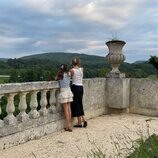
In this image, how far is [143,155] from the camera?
385 cm

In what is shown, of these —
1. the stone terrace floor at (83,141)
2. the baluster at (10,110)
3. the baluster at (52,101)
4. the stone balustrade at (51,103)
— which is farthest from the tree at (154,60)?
the baluster at (10,110)

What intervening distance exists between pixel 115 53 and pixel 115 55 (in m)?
0.09

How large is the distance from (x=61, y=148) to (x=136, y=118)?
410cm

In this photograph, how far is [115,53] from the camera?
10.4 meters

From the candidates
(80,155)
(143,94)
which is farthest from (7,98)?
(143,94)

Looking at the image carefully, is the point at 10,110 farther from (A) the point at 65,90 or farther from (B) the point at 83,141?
(A) the point at 65,90

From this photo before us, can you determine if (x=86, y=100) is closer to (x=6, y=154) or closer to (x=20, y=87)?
(x=20, y=87)

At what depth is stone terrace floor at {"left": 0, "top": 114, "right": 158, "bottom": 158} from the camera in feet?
19.0

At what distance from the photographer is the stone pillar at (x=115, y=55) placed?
10352mm

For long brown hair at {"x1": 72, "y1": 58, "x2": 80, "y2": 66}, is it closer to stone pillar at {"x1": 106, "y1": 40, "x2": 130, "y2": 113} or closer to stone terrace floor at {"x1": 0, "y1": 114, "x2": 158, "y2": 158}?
stone terrace floor at {"x1": 0, "y1": 114, "x2": 158, "y2": 158}

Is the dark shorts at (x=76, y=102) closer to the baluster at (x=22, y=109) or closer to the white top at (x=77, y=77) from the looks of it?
the white top at (x=77, y=77)

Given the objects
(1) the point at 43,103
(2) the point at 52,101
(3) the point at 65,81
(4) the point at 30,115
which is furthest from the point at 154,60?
(4) the point at 30,115

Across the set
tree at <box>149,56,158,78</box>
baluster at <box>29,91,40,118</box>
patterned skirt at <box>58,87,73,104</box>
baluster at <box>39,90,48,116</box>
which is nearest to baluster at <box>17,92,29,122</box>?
baluster at <box>29,91,40,118</box>

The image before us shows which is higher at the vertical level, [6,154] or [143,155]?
[143,155]
